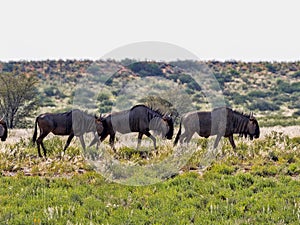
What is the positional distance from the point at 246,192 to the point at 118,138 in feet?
26.9

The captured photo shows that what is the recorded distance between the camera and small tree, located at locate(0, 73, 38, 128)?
32.5 m

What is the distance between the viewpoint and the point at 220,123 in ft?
43.2

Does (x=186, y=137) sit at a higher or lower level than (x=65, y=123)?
lower

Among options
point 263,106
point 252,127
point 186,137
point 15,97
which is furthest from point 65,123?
point 263,106

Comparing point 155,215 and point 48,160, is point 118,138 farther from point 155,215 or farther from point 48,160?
point 155,215

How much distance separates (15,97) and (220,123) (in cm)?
2326

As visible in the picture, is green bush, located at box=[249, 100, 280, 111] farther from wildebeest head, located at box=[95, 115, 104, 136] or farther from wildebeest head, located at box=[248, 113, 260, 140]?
wildebeest head, located at box=[95, 115, 104, 136]

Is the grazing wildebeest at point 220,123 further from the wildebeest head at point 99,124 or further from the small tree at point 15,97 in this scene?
the small tree at point 15,97

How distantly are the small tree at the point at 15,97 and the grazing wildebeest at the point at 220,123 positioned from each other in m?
21.0

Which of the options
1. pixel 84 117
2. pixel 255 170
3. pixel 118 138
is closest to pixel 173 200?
pixel 255 170

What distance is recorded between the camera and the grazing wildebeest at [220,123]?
13.2m

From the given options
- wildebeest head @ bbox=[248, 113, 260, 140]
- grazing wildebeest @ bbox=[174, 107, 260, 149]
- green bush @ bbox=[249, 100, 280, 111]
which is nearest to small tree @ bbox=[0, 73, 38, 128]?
grazing wildebeest @ bbox=[174, 107, 260, 149]

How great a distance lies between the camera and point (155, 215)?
300 inches

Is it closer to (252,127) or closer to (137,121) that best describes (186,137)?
(137,121)
